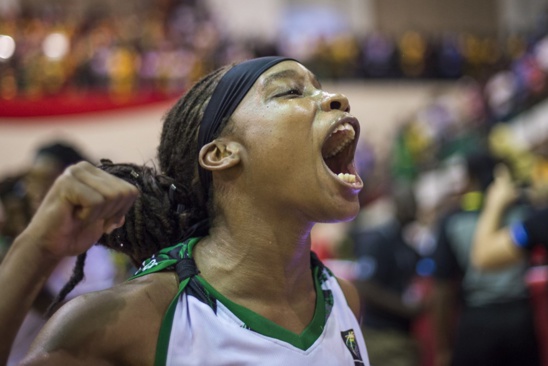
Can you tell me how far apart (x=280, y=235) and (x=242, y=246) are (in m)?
0.10

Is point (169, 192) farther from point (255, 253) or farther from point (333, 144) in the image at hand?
point (333, 144)

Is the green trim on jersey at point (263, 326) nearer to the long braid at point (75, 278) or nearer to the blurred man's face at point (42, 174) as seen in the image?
the long braid at point (75, 278)

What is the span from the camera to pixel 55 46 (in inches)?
656

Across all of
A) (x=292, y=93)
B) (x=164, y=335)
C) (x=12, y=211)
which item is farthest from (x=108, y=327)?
(x=12, y=211)

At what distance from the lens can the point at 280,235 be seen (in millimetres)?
1865

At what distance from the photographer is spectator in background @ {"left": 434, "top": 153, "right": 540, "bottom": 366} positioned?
14.0 ft

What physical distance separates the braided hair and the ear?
60 mm

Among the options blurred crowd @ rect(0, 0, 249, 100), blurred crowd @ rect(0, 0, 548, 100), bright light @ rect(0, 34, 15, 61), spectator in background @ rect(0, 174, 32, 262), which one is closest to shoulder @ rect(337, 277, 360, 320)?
spectator in background @ rect(0, 174, 32, 262)

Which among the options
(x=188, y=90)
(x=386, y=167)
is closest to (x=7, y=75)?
(x=386, y=167)

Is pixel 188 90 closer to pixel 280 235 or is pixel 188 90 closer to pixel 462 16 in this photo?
pixel 280 235

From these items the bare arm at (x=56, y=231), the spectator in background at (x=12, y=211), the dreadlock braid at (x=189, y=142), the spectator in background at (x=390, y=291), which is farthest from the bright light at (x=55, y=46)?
the bare arm at (x=56, y=231)

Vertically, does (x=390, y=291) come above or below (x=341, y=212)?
below

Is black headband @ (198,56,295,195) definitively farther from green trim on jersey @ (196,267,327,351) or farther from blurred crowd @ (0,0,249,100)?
blurred crowd @ (0,0,249,100)

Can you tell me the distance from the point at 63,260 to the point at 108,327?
1.59 metres
